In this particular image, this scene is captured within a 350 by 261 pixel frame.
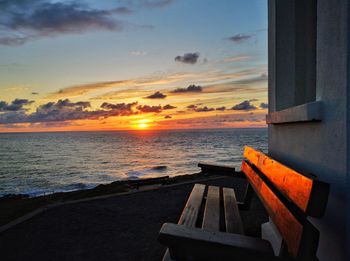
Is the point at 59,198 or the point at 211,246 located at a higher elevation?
the point at 211,246

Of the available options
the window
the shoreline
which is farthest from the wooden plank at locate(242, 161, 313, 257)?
the shoreline

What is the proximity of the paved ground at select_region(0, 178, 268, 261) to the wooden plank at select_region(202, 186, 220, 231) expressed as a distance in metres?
1.12

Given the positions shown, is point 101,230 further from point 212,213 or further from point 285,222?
point 285,222

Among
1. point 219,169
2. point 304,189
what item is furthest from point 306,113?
point 219,169

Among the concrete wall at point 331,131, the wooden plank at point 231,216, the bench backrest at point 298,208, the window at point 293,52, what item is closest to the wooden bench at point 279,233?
the bench backrest at point 298,208

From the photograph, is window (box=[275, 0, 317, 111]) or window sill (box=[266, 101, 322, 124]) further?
window (box=[275, 0, 317, 111])

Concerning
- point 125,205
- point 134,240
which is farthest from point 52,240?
point 125,205

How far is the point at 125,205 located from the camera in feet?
22.2

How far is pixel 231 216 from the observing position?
308 centimetres

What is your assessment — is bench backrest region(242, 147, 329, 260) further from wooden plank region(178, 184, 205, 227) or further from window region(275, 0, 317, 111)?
window region(275, 0, 317, 111)

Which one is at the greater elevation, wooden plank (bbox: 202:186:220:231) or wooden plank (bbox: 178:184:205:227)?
wooden plank (bbox: 178:184:205:227)

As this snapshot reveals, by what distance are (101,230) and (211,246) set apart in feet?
12.6

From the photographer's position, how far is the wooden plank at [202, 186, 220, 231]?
264 centimetres

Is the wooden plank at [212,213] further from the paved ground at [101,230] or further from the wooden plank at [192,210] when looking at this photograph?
the paved ground at [101,230]
